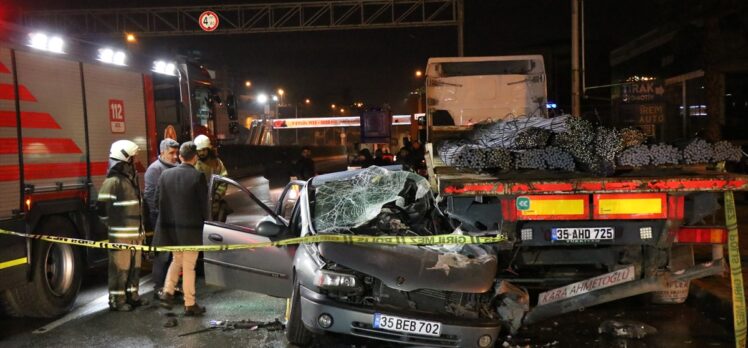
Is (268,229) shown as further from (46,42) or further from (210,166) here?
(210,166)

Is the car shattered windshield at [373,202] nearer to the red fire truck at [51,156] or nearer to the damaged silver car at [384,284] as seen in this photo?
the damaged silver car at [384,284]

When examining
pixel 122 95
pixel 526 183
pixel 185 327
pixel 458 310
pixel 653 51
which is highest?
pixel 653 51

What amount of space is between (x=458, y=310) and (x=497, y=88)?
616 centimetres

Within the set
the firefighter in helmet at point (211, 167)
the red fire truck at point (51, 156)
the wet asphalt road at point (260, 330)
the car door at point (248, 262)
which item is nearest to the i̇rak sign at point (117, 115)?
the red fire truck at point (51, 156)

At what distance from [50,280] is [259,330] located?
2.40 m

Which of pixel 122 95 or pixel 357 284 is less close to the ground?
pixel 122 95

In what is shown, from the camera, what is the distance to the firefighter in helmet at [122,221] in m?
6.55

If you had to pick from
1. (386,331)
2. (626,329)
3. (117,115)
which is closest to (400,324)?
(386,331)

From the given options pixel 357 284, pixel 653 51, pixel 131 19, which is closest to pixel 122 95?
pixel 357 284

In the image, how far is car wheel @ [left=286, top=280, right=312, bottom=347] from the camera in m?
4.86

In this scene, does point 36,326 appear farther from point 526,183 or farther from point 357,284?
point 526,183

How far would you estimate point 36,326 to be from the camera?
611 cm

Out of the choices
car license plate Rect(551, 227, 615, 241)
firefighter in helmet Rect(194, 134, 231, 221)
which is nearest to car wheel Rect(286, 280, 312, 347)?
car license plate Rect(551, 227, 615, 241)

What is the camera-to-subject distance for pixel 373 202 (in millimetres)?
5660
